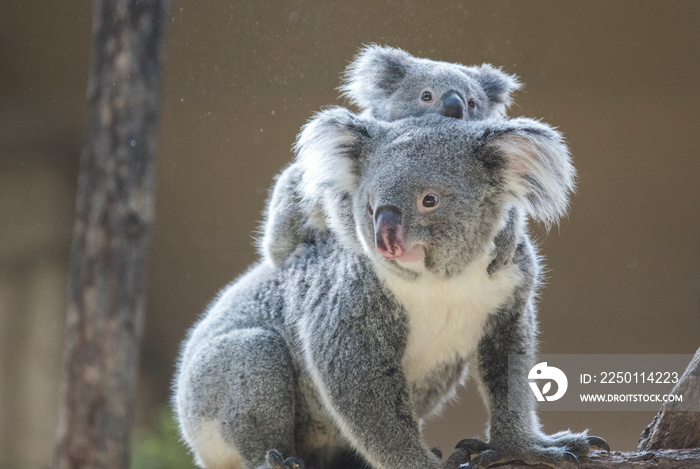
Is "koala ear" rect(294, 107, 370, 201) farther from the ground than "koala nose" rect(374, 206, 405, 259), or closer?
farther from the ground

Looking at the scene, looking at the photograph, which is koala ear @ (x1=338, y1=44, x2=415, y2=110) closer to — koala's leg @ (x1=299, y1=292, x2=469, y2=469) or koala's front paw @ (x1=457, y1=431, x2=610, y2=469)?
koala's leg @ (x1=299, y1=292, x2=469, y2=469)

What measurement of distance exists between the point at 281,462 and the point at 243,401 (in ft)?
0.80

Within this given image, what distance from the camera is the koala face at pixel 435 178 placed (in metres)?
1.97

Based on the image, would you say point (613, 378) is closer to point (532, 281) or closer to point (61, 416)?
point (532, 281)

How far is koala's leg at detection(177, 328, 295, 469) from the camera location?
2.37 meters

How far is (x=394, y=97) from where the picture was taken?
104 inches

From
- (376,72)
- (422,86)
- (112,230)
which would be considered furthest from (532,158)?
(112,230)

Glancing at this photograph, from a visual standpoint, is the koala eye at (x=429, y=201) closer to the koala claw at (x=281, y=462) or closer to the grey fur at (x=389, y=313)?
the grey fur at (x=389, y=313)

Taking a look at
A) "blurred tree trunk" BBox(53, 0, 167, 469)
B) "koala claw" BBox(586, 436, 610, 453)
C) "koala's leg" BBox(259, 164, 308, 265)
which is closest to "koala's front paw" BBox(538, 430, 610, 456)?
"koala claw" BBox(586, 436, 610, 453)

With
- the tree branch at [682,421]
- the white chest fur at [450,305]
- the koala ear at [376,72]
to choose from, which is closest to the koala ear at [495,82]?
the koala ear at [376,72]

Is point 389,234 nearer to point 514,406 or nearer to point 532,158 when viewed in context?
point 532,158

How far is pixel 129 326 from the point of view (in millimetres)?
2998

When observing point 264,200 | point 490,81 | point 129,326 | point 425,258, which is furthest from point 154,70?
point 425,258
